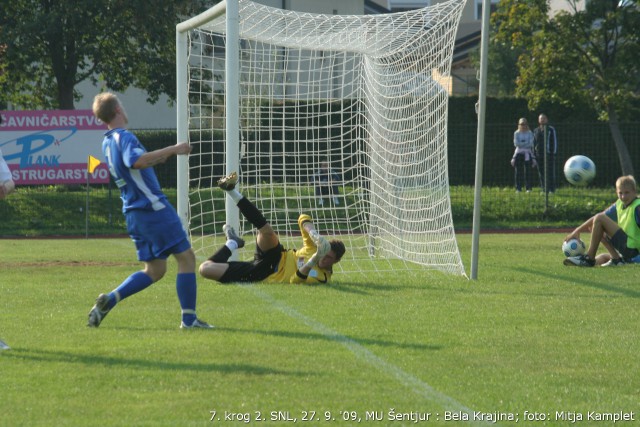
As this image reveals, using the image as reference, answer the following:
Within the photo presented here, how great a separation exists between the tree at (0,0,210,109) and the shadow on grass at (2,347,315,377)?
72.7 ft

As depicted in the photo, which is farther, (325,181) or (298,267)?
(325,181)

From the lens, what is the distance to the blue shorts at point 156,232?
26.6 ft

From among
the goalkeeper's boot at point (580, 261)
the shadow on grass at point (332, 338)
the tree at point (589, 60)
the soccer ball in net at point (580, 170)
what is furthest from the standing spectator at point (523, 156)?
the shadow on grass at point (332, 338)

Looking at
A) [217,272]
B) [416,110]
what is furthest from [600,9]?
[217,272]

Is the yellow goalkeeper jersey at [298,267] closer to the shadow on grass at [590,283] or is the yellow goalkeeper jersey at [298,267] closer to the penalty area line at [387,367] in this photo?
the penalty area line at [387,367]

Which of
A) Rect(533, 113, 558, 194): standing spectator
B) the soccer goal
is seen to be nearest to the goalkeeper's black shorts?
the soccer goal

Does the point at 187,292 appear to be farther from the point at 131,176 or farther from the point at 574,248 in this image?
the point at 574,248

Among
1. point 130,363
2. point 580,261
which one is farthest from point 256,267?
point 130,363

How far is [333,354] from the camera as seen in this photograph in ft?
23.5

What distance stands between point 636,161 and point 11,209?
55.0 ft

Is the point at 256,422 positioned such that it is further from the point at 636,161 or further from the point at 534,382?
the point at 636,161

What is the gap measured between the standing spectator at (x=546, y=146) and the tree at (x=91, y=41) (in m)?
11.0

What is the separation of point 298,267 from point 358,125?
4.14 meters

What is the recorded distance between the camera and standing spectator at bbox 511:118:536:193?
85.9 feet
